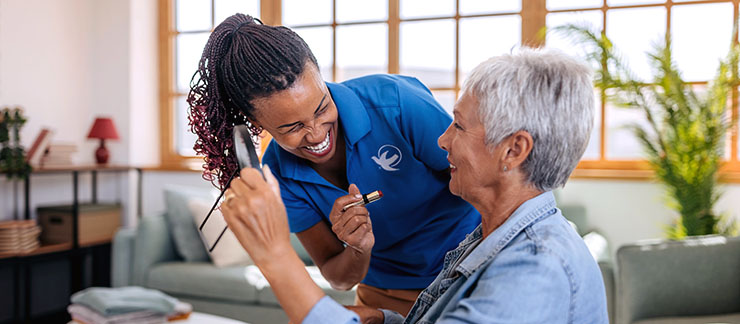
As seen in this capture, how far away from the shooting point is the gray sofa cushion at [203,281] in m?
3.42

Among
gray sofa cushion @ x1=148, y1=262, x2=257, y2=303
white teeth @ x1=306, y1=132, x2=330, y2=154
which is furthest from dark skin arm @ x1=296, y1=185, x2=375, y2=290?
gray sofa cushion @ x1=148, y1=262, x2=257, y2=303

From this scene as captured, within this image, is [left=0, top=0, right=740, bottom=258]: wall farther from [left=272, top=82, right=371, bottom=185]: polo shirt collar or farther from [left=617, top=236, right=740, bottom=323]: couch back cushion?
[left=272, top=82, right=371, bottom=185]: polo shirt collar

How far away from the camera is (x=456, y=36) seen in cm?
421

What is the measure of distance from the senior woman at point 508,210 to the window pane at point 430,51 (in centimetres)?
323

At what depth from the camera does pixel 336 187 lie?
145 centimetres

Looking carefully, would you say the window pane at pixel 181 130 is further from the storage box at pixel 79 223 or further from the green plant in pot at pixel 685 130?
the green plant in pot at pixel 685 130

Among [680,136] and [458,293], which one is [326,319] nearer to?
[458,293]

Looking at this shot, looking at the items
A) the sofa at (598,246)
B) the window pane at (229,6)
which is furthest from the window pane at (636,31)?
the window pane at (229,6)

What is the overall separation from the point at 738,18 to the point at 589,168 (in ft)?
4.00

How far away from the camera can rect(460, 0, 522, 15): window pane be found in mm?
4074

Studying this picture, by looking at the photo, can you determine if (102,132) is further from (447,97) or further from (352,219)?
(352,219)

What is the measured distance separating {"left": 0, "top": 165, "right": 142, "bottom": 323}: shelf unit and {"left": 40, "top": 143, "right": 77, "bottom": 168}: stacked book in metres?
0.08

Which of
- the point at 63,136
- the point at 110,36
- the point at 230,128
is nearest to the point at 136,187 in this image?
the point at 63,136

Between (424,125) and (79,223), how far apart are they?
3509 millimetres
